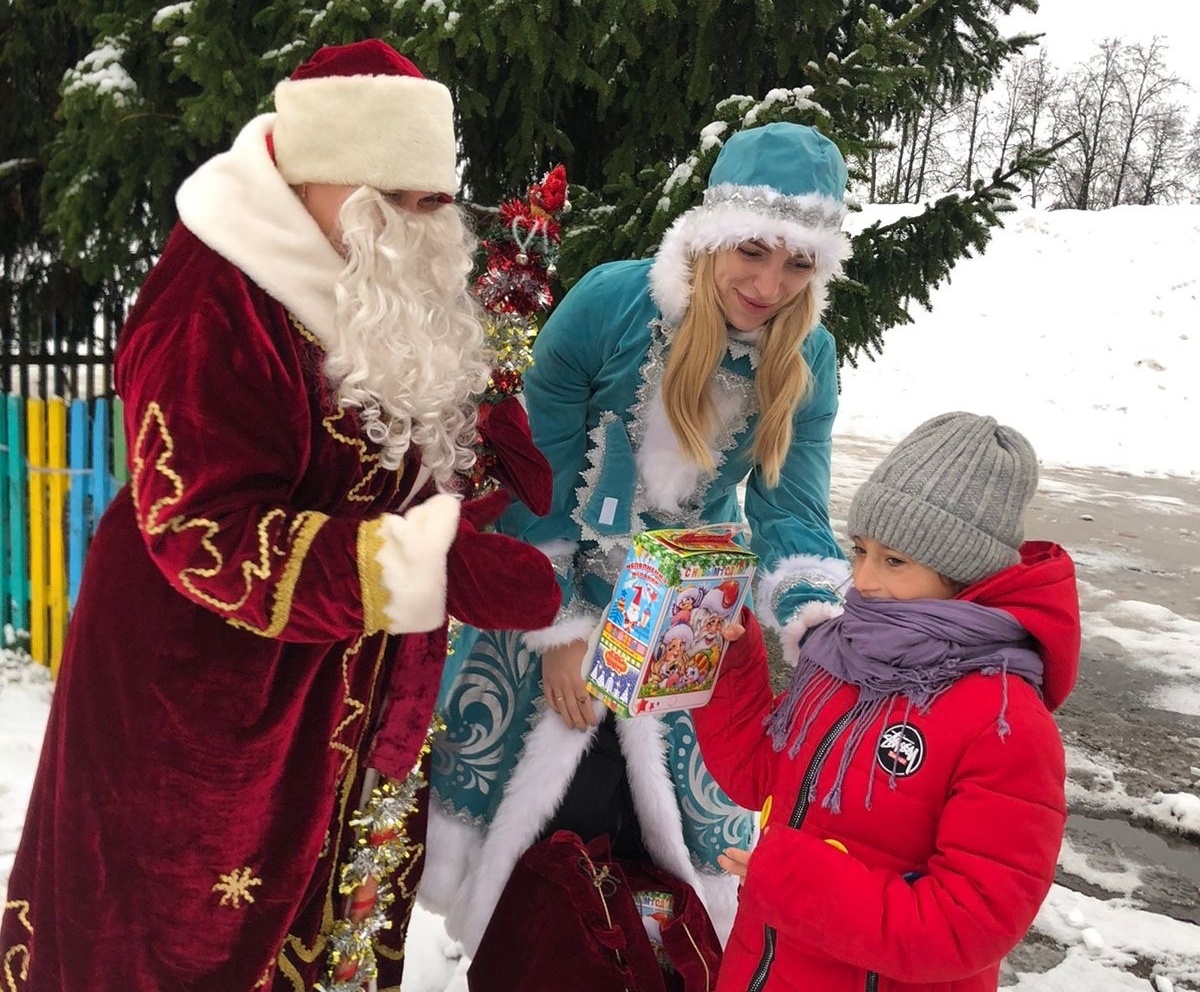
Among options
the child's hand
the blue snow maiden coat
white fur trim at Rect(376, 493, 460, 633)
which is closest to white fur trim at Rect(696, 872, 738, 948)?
the blue snow maiden coat

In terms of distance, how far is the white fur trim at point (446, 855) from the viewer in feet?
7.54

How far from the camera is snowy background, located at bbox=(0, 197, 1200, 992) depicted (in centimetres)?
314

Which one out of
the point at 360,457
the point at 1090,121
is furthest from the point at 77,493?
the point at 1090,121

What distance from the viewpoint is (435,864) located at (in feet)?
7.55

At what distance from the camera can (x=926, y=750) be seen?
1478 millimetres

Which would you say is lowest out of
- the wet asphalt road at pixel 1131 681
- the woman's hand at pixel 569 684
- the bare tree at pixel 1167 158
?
the wet asphalt road at pixel 1131 681

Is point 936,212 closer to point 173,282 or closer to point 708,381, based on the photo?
point 708,381

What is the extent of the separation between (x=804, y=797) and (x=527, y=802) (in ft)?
2.75

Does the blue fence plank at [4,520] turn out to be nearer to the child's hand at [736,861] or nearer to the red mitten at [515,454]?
the red mitten at [515,454]

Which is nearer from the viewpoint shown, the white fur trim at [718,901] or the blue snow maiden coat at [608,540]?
the blue snow maiden coat at [608,540]

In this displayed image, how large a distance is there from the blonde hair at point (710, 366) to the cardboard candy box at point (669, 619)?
44 cm

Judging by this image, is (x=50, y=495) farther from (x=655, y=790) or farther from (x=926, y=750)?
(x=926, y=750)

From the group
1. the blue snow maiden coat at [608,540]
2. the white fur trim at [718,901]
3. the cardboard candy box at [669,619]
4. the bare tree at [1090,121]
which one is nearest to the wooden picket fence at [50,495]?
the blue snow maiden coat at [608,540]

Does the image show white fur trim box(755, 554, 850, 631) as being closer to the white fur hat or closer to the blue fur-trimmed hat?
the blue fur-trimmed hat
